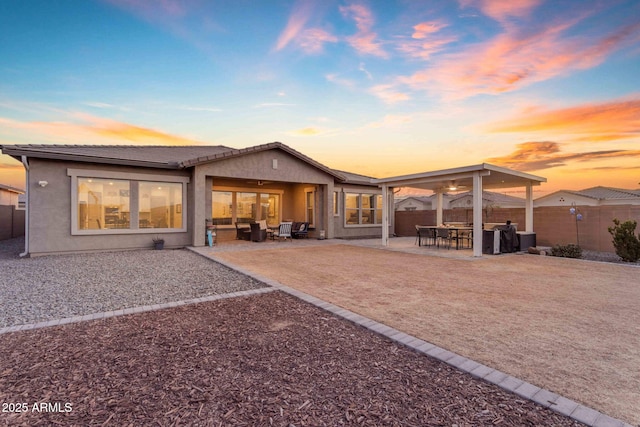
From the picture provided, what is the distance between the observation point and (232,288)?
5.48 meters

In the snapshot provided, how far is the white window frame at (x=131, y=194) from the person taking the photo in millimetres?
9859

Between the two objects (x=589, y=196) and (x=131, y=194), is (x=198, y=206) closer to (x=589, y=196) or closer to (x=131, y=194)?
(x=131, y=194)

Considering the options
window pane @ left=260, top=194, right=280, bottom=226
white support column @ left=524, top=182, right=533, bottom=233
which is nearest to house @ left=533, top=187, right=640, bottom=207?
Result: white support column @ left=524, top=182, right=533, bottom=233

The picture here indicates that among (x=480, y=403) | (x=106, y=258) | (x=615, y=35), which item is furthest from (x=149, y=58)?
(x=615, y=35)

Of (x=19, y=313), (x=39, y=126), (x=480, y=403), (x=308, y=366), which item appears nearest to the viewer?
(x=480, y=403)

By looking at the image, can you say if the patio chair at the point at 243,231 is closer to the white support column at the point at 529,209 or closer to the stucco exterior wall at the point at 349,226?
the stucco exterior wall at the point at 349,226

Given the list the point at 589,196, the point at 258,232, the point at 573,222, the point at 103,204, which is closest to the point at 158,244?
the point at 103,204

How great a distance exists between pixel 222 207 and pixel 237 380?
13280 millimetres

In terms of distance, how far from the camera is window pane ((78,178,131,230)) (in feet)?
33.4

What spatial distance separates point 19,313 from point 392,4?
10.6 metres

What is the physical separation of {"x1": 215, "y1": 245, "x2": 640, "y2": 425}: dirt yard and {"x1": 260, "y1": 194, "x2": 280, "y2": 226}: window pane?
289 inches

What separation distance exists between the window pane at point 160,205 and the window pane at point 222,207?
2.84 m

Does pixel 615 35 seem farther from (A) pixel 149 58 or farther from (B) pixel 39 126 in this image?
(B) pixel 39 126

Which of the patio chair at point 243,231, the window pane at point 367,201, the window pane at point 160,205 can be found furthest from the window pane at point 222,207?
the window pane at point 367,201
